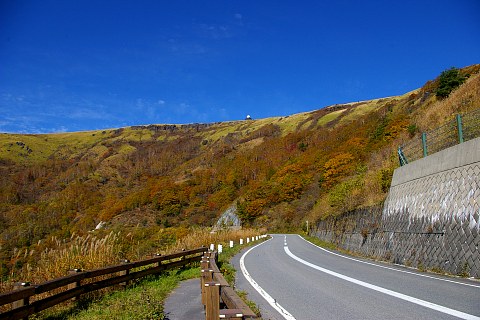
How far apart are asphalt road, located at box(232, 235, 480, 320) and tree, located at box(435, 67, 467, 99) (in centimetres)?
2774

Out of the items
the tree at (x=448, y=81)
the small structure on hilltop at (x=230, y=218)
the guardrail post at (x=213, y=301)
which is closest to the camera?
the guardrail post at (x=213, y=301)

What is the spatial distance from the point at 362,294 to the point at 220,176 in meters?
104

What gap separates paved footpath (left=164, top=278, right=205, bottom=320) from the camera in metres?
7.12

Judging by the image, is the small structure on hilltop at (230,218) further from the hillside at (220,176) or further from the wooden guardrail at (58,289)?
the wooden guardrail at (58,289)

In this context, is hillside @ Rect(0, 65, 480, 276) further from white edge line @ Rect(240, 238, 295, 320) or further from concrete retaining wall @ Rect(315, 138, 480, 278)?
white edge line @ Rect(240, 238, 295, 320)

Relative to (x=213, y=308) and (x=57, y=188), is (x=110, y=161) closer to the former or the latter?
(x=57, y=188)

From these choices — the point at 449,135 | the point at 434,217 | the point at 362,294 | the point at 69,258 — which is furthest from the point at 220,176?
the point at 362,294

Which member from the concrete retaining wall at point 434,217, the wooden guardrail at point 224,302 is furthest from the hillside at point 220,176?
the wooden guardrail at point 224,302

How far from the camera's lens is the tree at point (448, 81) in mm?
34031

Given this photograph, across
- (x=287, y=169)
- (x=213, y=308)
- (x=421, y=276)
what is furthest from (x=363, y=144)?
(x=213, y=308)

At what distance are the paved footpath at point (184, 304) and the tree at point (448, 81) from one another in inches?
1257

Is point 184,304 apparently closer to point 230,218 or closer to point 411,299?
point 411,299

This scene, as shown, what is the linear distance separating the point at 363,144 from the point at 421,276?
193 feet

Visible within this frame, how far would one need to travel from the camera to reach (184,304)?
26.9ft
